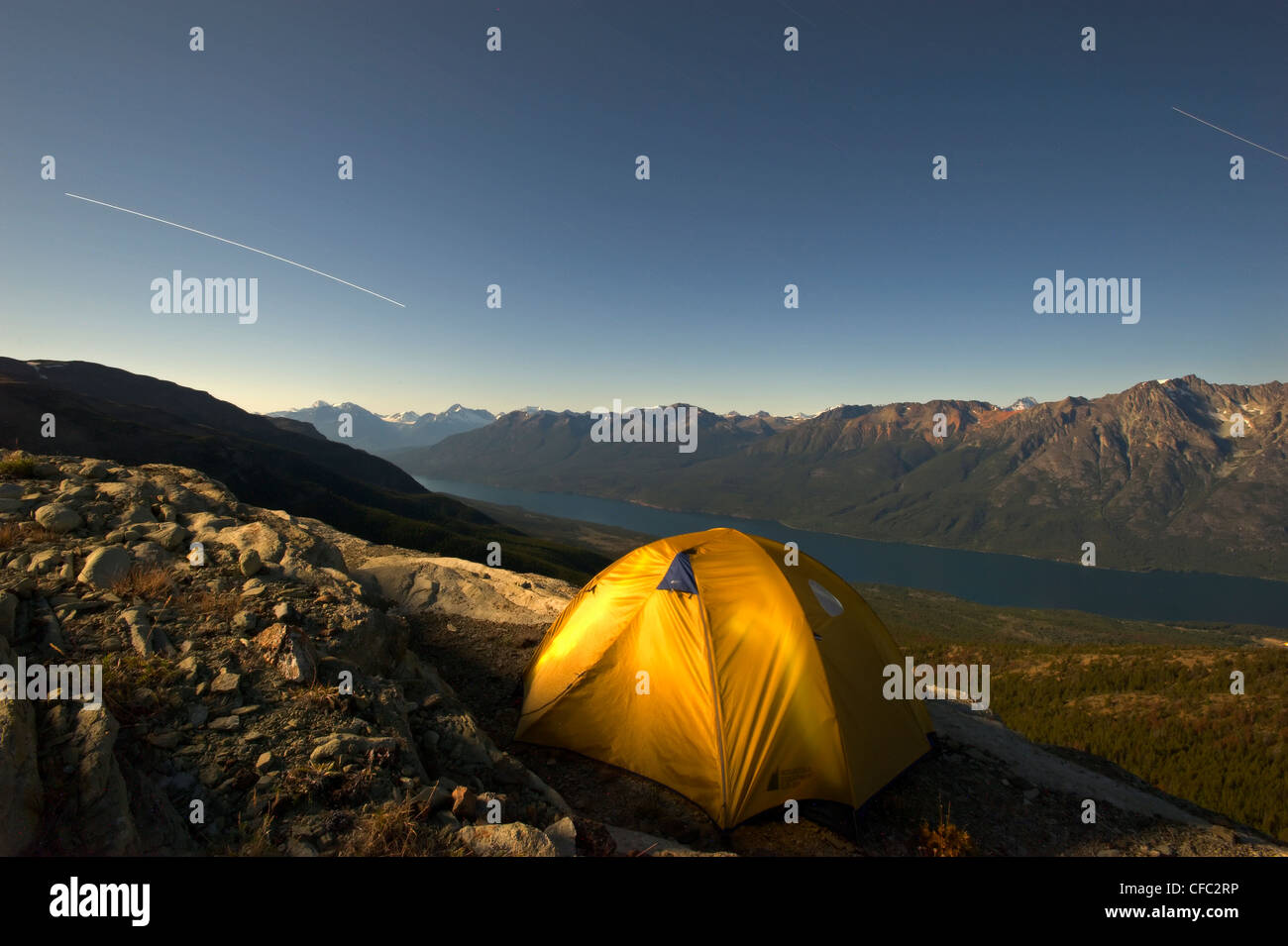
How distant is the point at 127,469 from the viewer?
10.8m

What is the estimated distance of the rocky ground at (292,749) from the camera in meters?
3.82

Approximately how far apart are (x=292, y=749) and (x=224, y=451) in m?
94.1

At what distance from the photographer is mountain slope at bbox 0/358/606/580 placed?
62500mm

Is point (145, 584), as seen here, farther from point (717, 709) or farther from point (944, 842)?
point (944, 842)

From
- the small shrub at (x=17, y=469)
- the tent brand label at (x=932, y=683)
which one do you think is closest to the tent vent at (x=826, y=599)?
the tent brand label at (x=932, y=683)

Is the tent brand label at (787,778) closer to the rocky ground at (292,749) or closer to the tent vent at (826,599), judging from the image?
the rocky ground at (292,749)
